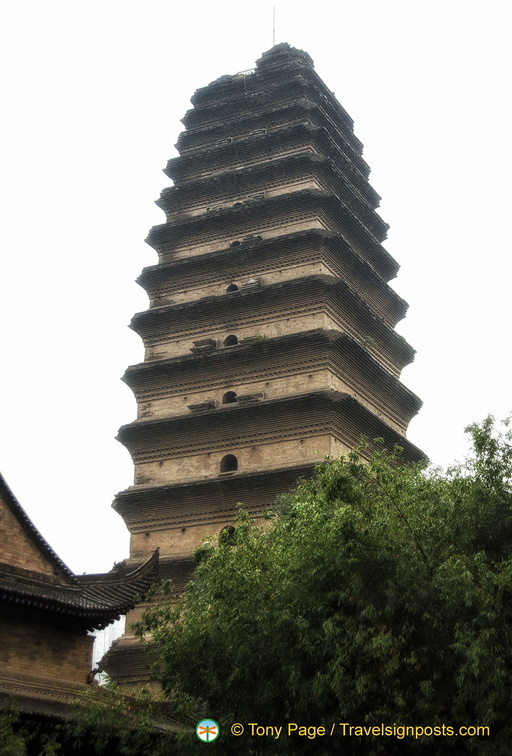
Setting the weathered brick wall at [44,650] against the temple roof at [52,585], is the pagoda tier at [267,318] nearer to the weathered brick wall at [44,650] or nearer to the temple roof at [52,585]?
the temple roof at [52,585]

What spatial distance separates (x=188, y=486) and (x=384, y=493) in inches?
340

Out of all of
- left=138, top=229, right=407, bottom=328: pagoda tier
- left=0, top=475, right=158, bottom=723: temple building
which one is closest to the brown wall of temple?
left=0, top=475, right=158, bottom=723: temple building

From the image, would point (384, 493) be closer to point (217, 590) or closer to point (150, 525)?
point (217, 590)

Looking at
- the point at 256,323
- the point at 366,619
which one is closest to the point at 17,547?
the point at 366,619

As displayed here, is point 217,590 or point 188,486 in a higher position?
point 188,486

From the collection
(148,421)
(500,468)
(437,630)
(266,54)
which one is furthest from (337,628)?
(266,54)

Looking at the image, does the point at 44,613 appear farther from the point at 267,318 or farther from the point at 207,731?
the point at 267,318

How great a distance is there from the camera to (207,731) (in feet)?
37.7

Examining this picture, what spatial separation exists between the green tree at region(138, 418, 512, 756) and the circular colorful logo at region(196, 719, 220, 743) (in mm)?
97

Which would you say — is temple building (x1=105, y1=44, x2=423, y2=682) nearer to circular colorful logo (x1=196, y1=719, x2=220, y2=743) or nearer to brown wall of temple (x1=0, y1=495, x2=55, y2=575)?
brown wall of temple (x1=0, y1=495, x2=55, y2=575)

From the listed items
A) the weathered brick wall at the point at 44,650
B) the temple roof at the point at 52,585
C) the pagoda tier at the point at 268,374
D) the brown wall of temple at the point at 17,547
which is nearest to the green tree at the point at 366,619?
the temple roof at the point at 52,585

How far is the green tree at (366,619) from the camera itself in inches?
406

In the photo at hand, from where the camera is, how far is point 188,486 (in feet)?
67.3

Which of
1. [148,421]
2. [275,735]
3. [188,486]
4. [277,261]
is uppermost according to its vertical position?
[277,261]
